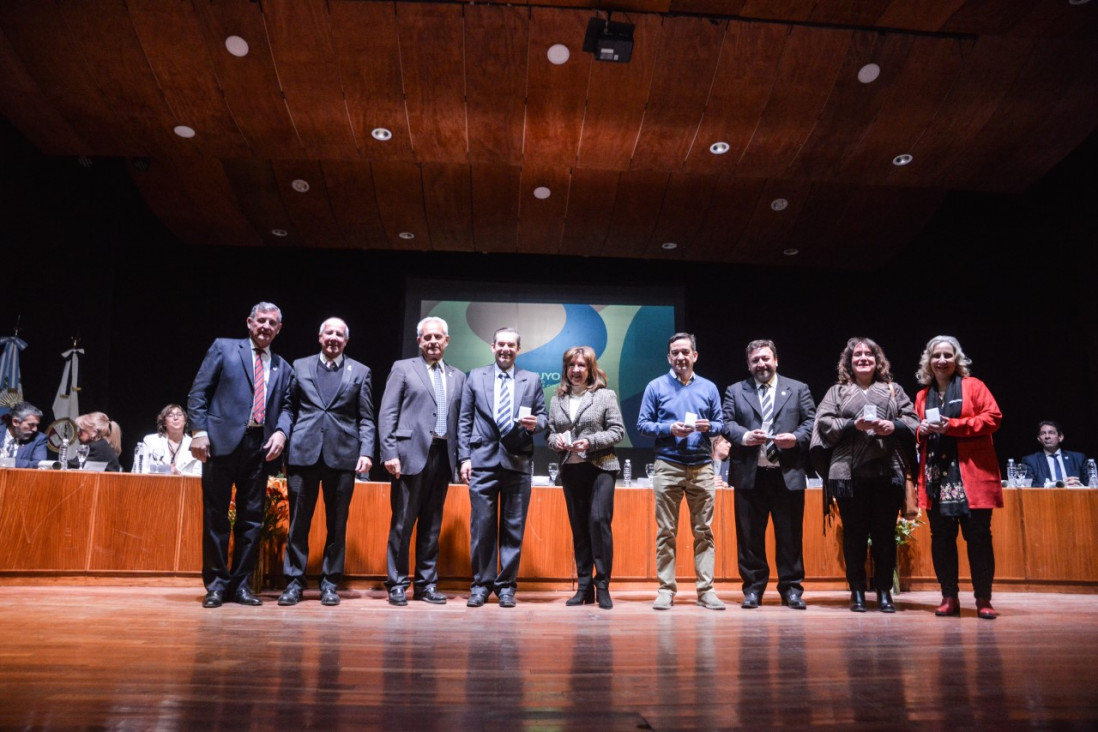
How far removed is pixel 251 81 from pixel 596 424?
3.77 m

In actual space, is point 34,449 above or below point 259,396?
below

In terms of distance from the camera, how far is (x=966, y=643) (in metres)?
2.73

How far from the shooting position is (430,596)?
13.0 ft

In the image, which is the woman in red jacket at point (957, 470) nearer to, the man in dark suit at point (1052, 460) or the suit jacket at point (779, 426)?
the suit jacket at point (779, 426)

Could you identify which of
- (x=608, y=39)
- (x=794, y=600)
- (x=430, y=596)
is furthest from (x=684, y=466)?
(x=608, y=39)

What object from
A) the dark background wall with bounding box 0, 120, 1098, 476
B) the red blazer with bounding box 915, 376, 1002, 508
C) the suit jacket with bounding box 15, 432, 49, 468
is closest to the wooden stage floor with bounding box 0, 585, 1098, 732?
the red blazer with bounding box 915, 376, 1002, 508

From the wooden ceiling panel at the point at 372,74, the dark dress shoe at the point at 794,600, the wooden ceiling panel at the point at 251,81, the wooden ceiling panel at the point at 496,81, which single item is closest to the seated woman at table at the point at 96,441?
the wooden ceiling panel at the point at 251,81

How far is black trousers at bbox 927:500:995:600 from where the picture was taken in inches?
141

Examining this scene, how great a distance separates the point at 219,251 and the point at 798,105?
241 inches

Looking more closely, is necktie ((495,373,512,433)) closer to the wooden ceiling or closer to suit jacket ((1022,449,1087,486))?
the wooden ceiling

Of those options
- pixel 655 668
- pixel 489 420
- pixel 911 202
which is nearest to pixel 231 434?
pixel 489 420

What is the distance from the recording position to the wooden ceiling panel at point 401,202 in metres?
6.57

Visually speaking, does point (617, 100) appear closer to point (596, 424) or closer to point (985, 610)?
point (596, 424)

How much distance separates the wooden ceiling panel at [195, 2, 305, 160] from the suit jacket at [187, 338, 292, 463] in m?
2.56
